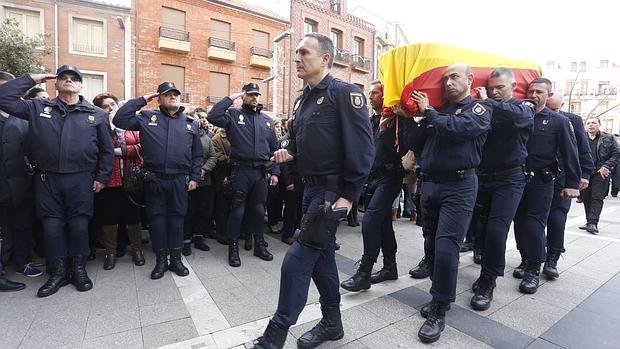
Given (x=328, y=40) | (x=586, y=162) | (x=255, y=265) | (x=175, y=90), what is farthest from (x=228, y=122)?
(x=586, y=162)

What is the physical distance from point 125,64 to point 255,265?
54.4 ft

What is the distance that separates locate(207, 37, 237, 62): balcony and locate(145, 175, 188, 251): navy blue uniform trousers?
55.1 feet

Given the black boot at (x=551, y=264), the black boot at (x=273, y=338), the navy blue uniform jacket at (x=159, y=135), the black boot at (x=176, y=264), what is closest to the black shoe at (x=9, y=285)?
the black boot at (x=176, y=264)

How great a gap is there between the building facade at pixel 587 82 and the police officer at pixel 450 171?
59183 millimetres

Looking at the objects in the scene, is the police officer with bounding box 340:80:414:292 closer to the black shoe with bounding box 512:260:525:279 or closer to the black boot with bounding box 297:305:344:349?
the black boot with bounding box 297:305:344:349

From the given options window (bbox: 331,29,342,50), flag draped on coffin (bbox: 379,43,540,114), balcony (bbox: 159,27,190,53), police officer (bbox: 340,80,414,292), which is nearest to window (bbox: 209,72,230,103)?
balcony (bbox: 159,27,190,53)

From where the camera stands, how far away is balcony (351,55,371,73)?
79.5 ft

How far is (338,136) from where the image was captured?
236cm

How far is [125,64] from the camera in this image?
1714cm

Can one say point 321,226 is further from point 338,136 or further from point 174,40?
point 174,40

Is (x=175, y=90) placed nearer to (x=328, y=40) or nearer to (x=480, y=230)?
(x=328, y=40)

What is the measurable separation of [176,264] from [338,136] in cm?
254

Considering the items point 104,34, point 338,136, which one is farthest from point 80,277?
point 104,34

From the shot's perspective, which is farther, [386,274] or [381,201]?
[386,274]
